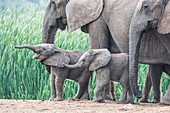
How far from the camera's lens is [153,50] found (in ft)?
36.9

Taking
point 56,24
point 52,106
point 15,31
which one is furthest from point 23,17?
point 52,106

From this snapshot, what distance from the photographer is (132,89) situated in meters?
10.5

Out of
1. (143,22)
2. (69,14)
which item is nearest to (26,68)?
(69,14)

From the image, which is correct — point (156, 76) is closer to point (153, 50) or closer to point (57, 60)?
point (153, 50)

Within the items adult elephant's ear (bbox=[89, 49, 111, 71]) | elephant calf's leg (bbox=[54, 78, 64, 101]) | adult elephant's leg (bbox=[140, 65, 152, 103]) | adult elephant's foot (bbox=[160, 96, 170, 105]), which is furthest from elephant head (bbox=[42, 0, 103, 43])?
adult elephant's foot (bbox=[160, 96, 170, 105])

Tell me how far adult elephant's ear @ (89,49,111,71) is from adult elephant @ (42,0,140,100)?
674 millimetres

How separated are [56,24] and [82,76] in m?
1.34

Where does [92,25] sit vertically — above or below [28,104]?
above

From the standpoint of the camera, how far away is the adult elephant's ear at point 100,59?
35.0 feet

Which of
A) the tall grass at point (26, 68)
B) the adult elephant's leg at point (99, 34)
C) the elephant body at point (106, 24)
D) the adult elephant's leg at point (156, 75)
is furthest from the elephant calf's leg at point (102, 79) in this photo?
the tall grass at point (26, 68)

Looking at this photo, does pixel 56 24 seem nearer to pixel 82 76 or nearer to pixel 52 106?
pixel 82 76

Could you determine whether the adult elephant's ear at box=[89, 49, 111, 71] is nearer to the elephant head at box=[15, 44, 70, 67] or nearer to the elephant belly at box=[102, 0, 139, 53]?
the elephant head at box=[15, 44, 70, 67]

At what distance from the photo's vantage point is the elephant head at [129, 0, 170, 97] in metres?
10.5

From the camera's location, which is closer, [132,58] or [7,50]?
[132,58]
